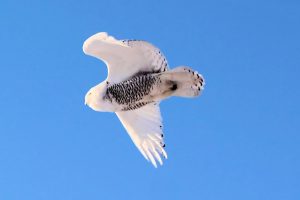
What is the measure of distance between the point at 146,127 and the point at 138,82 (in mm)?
1119

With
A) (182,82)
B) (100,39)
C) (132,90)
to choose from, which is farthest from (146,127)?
(100,39)

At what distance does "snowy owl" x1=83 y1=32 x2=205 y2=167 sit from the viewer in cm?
1225

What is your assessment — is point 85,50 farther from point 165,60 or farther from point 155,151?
point 155,151

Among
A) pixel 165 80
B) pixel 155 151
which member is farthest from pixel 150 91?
pixel 155 151

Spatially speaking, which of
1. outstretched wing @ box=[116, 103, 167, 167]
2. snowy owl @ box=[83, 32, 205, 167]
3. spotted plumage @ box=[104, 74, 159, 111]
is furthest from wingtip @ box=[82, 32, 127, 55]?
outstretched wing @ box=[116, 103, 167, 167]

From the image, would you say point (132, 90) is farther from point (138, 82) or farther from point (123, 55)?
point (123, 55)

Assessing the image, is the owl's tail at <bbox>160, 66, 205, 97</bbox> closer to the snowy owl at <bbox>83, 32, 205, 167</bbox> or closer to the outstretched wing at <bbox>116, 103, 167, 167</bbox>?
the snowy owl at <bbox>83, 32, 205, 167</bbox>

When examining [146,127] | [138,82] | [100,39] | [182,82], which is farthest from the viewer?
[146,127]

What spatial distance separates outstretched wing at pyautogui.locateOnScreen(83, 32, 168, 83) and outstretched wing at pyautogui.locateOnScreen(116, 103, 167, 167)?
→ 33.4 inches

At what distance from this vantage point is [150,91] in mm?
12516

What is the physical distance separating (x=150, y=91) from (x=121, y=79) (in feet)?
1.96

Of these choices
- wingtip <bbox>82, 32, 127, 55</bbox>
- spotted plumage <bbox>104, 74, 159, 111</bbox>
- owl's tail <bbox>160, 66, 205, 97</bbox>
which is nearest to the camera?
wingtip <bbox>82, 32, 127, 55</bbox>

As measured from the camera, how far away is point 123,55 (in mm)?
12641

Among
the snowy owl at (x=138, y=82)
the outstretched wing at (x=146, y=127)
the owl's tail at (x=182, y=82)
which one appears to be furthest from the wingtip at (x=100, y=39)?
the outstretched wing at (x=146, y=127)
